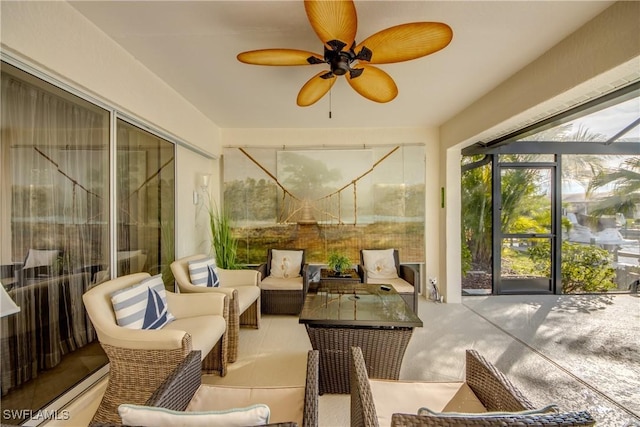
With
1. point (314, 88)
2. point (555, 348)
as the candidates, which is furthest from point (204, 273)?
point (555, 348)

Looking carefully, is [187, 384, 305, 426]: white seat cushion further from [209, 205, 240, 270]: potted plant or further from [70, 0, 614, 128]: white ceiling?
[209, 205, 240, 270]: potted plant

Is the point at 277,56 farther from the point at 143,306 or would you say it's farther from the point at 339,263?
the point at 339,263

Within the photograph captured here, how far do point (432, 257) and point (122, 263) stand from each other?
3.98m

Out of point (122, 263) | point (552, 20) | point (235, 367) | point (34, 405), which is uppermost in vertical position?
point (552, 20)

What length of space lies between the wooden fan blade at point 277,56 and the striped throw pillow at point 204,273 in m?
2.01

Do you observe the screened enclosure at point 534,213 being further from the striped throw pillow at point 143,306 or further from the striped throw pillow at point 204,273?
the striped throw pillow at point 143,306

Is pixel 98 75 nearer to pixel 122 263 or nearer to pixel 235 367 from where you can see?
pixel 122 263

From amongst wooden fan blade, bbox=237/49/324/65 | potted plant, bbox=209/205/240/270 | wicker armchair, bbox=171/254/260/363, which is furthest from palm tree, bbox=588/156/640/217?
potted plant, bbox=209/205/240/270

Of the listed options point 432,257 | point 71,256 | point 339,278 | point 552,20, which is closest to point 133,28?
point 71,256

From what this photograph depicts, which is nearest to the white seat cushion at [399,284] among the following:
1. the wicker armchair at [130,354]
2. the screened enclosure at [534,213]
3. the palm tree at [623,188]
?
the screened enclosure at [534,213]

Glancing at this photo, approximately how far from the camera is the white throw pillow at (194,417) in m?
0.75

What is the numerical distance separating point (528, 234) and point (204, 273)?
4.63 meters

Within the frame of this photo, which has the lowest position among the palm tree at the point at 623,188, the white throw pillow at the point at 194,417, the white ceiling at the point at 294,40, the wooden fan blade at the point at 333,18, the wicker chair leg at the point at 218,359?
the wicker chair leg at the point at 218,359

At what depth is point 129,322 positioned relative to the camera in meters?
1.79
